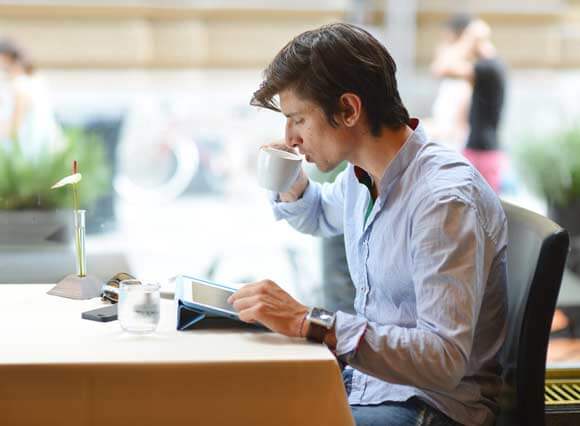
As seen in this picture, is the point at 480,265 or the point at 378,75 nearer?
the point at 480,265

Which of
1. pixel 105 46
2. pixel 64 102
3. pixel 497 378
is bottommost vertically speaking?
pixel 497 378

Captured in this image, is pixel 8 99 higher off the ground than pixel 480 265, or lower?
higher

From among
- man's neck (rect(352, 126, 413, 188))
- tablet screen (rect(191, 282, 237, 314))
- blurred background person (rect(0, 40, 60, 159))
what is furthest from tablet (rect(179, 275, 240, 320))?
blurred background person (rect(0, 40, 60, 159))

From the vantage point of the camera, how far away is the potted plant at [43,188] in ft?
7.58

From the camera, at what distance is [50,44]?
3.12 m

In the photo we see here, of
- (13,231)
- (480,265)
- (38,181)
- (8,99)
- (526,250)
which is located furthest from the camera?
(8,99)

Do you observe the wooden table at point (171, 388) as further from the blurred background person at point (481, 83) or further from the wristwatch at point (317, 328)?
the blurred background person at point (481, 83)

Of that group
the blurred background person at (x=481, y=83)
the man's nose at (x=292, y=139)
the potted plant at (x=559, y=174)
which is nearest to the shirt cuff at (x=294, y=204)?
the man's nose at (x=292, y=139)

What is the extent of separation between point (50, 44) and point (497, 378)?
229 cm

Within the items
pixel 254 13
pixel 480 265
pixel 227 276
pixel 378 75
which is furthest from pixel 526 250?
pixel 254 13

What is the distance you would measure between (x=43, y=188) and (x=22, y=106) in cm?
68

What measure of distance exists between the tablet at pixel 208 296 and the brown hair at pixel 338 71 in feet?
1.15

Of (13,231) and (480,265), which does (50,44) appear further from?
(480,265)

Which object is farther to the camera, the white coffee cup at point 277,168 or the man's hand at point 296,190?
the man's hand at point 296,190
